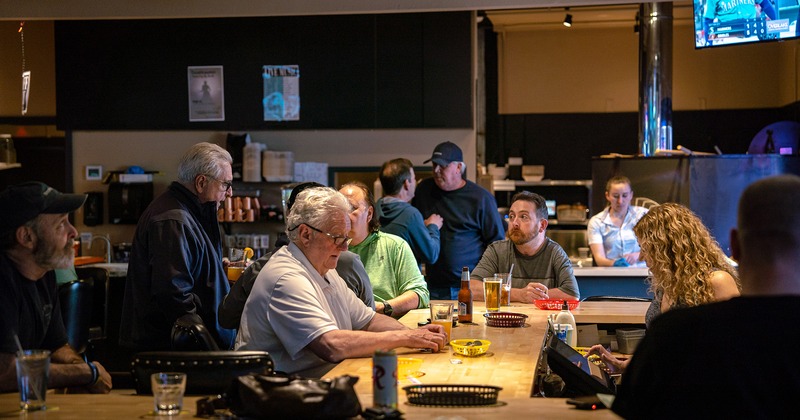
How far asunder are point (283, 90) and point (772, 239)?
810cm

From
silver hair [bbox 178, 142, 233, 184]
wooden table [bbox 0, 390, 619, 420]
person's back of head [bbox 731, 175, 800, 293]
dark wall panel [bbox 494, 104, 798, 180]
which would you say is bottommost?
wooden table [bbox 0, 390, 619, 420]

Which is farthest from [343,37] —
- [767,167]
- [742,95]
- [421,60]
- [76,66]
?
[742,95]

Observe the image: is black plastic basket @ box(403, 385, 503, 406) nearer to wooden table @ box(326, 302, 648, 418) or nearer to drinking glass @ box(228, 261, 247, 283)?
wooden table @ box(326, 302, 648, 418)

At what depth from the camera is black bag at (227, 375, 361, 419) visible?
2.52m

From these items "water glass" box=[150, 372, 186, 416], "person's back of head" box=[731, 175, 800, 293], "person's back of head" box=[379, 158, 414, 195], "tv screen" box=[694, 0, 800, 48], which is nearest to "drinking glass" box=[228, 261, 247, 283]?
"person's back of head" box=[379, 158, 414, 195]

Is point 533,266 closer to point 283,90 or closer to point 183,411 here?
point 183,411

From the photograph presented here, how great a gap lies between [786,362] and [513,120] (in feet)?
42.0

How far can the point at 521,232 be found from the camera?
5.70 meters

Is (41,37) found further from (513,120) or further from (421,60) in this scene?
(513,120)

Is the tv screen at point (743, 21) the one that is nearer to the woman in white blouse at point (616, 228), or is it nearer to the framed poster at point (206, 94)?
the woman in white blouse at point (616, 228)

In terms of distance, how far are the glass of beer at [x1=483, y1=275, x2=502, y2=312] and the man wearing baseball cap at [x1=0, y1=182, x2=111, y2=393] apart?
2.24m

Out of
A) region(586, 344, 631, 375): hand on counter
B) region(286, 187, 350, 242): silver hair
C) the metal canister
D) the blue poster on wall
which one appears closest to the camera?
the metal canister

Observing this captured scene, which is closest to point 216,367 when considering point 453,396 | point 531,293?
point 453,396

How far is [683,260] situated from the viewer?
4.16 metres
